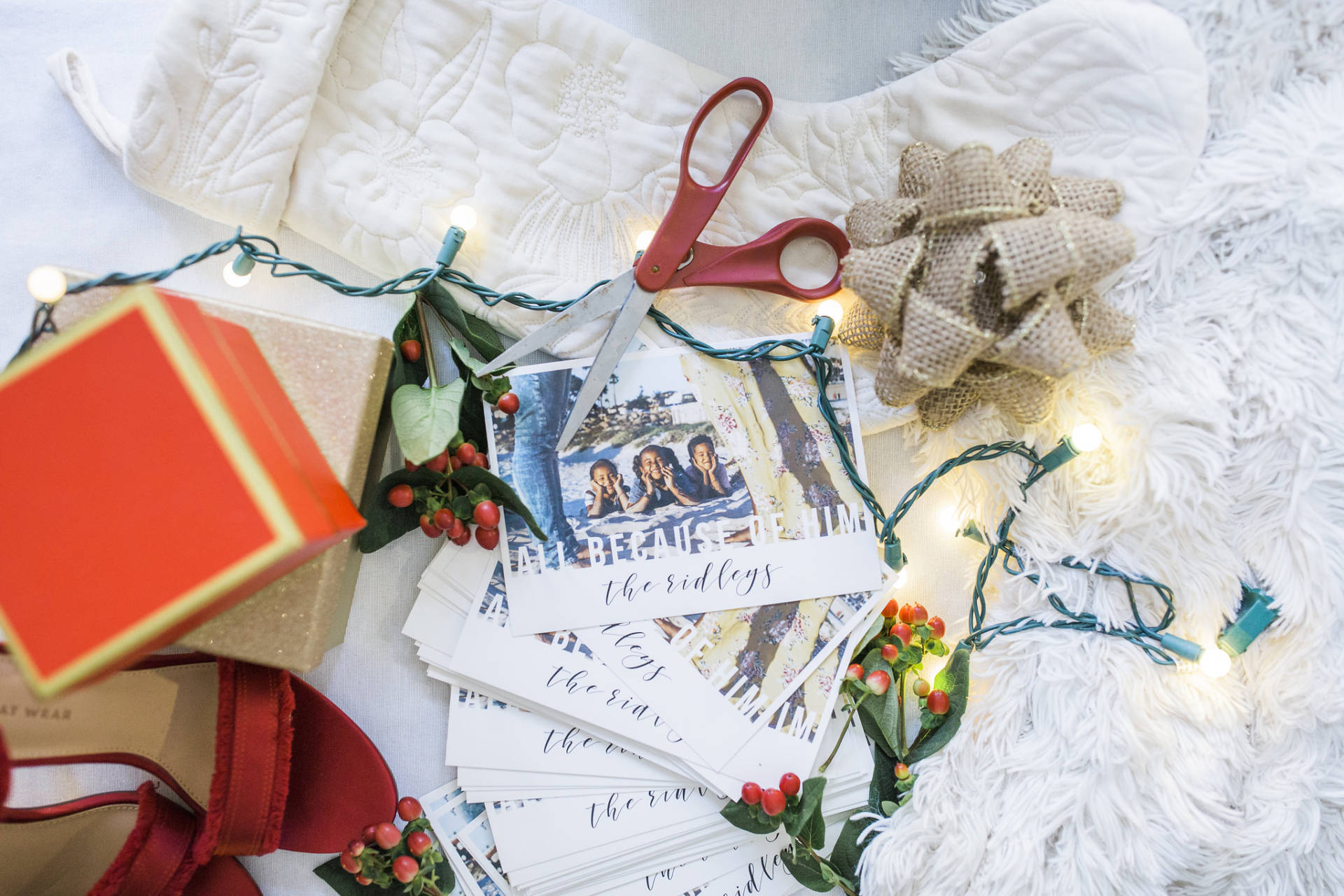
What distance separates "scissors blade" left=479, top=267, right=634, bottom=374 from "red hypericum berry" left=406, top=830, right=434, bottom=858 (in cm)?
44

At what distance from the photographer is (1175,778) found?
73 cm

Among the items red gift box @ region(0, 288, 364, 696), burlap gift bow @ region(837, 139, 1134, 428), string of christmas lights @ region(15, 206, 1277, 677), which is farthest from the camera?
string of christmas lights @ region(15, 206, 1277, 677)

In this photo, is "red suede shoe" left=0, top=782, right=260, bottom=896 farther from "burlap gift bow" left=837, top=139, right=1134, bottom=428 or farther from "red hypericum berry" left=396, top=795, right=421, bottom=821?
"burlap gift bow" left=837, top=139, right=1134, bottom=428

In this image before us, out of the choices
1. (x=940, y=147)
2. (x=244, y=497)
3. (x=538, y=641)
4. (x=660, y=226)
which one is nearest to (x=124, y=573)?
(x=244, y=497)

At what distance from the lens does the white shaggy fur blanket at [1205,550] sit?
0.70 m

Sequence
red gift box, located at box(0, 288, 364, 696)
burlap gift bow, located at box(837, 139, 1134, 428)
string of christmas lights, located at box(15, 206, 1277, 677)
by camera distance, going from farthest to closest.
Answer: string of christmas lights, located at box(15, 206, 1277, 677) < burlap gift bow, located at box(837, 139, 1134, 428) < red gift box, located at box(0, 288, 364, 696)

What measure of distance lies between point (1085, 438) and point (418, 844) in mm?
721

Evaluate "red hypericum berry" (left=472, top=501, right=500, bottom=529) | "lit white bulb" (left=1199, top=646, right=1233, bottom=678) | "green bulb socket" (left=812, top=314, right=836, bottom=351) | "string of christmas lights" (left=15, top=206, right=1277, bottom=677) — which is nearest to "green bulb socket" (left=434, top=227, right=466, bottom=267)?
"string of christmas lights" (left=15, top=206, right=1277, bottom=677)

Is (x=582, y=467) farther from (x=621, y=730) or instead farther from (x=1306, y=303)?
(x=1306, y=303)

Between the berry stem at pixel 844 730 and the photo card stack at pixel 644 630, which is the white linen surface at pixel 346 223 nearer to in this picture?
the photo card stack at pixel 644 630

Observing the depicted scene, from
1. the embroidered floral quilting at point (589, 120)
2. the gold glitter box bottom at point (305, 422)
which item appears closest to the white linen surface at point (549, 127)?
the embroidered floral quilting at point (589, 120)

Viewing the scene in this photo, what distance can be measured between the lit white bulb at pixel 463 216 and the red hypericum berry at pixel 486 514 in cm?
26

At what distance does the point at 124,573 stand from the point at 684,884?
22.3 inches

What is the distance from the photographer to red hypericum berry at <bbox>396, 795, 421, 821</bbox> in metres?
0.74
